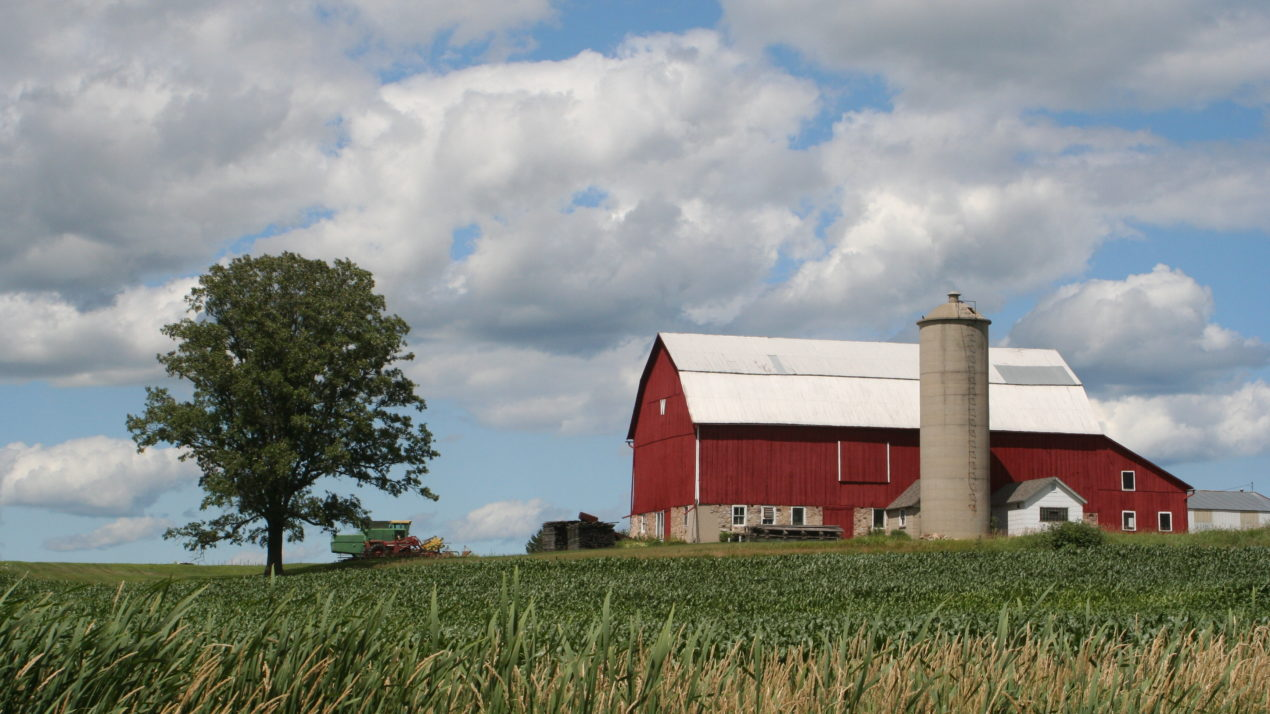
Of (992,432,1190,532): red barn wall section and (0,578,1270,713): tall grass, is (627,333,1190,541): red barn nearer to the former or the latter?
(992,432,1190,532): red barn wall section

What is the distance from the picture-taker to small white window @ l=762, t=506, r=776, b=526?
167 feet

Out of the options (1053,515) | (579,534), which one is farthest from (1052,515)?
(579,534)

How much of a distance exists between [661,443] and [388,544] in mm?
12775

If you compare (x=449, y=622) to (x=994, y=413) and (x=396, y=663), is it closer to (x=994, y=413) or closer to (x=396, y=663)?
(x=396, y=663)

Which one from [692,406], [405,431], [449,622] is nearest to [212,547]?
[405,431]

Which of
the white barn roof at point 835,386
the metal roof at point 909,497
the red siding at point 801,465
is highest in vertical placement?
the white barn roof at point 835,386

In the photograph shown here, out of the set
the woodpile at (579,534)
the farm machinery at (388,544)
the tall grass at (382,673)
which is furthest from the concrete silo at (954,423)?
the tall grass at (382,673)

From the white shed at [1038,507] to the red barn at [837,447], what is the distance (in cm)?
6

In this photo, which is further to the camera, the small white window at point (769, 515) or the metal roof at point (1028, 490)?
the small white window at point (769, 515)

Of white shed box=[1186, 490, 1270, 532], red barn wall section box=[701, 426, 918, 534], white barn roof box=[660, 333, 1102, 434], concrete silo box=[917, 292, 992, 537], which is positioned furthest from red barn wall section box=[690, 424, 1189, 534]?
white shed box=[1186, 490, 1270, 532]

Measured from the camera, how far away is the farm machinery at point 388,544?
5141cm

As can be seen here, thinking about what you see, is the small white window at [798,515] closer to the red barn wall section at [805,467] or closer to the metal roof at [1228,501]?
the red barn wall section at [805,467]

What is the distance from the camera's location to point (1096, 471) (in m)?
54.0

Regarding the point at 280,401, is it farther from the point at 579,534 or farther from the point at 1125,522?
the point at 1125,522
